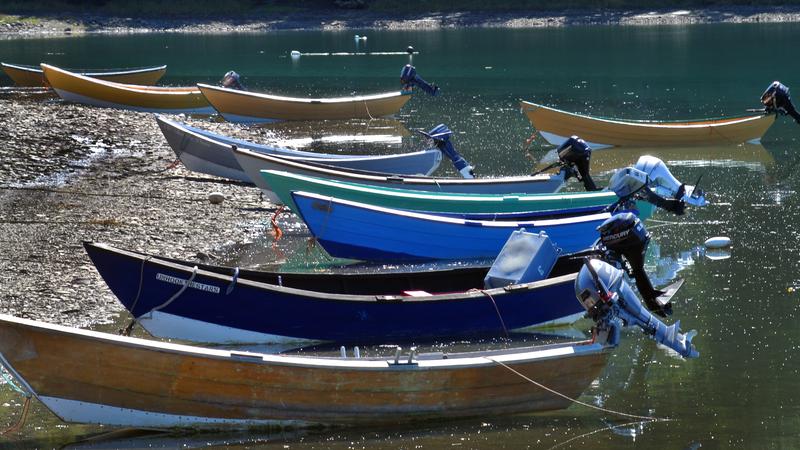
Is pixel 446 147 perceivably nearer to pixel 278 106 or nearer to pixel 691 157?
pixel 691 157

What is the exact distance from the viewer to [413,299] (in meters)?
12.3

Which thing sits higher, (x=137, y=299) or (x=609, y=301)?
(x=609, y=301)

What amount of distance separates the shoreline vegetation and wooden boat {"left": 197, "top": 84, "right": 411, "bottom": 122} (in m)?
33.6

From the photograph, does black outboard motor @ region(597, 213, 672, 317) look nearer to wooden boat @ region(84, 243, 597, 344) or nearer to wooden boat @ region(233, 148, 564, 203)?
wooden boat @ region(84, 243, 597, 344)

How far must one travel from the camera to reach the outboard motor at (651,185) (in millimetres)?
15961

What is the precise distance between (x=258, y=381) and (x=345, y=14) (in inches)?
2323

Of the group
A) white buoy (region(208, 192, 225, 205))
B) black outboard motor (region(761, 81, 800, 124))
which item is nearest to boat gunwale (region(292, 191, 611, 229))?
white buoy (region(208, 192, 225, 205))

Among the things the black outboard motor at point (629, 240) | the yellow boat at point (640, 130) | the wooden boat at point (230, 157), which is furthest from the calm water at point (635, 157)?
the wooden boat at point (230, 157)

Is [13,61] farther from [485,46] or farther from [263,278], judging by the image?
[263,278]

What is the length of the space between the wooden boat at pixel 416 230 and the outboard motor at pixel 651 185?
580 mm

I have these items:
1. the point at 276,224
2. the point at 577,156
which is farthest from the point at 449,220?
the point at 577,156

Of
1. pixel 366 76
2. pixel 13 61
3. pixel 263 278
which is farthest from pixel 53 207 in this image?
pixel 13 61

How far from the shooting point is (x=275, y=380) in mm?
10172

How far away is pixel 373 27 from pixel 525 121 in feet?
119
